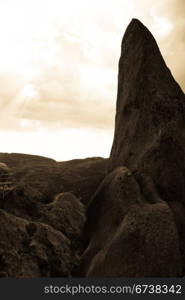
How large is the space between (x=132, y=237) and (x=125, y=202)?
3.44 m

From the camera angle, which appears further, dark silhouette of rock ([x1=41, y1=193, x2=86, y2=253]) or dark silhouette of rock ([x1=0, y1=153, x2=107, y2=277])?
dark silhouette of rock ([x1=41, y1=193, x2=86, y2=253])

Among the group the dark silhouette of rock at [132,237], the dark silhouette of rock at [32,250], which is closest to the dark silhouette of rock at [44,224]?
the dark silhouette of rock at [32,250]

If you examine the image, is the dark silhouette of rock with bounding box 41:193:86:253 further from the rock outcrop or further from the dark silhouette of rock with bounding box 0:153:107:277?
the rock outcrop

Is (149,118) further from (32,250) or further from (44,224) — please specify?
(32,250)

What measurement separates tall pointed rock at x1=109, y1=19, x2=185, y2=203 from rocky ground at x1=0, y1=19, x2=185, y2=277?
0.26 ft

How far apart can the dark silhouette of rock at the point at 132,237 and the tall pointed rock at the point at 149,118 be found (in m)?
1.69

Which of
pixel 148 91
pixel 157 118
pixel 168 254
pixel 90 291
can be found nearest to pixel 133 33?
pixel 148 91

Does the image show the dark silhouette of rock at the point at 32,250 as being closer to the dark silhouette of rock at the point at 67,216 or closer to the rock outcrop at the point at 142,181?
the dark silhouette of rock at the point at 67,216

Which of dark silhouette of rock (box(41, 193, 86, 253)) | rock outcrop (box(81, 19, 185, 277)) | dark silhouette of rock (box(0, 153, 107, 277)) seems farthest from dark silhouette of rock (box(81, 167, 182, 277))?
dark silhouette of rock (box(0, 153, 107, 277))

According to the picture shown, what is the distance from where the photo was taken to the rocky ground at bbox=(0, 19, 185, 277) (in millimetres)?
23156

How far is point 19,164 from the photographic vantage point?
153 feet

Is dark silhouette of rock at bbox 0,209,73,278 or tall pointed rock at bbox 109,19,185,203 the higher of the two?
tall pointed rock at bbox 109,19,185,203

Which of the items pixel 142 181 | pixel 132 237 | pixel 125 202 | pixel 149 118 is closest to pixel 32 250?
pixel 132 237

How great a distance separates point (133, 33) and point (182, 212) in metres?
18.7
